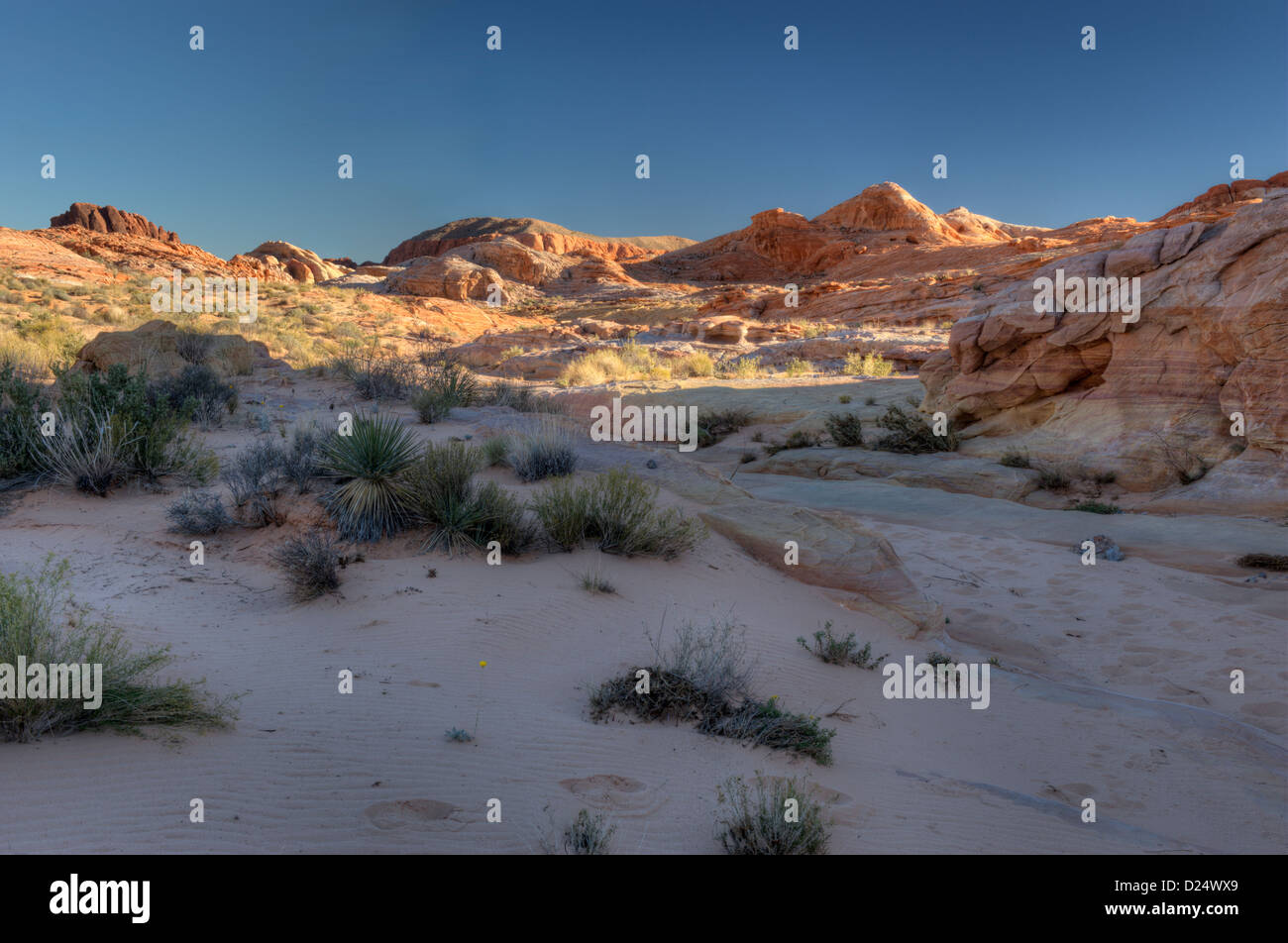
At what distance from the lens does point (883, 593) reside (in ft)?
21.4

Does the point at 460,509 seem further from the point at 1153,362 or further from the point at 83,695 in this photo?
the point at 1153,362

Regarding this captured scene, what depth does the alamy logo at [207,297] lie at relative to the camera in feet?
75.2

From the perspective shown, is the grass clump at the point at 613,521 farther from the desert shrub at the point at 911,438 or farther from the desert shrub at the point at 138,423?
the desert shrub at the point at 911,438

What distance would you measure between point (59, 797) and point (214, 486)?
5.34 meters

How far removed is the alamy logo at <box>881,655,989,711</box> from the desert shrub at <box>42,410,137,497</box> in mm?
7103

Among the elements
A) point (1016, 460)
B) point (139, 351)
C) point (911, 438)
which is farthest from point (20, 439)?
point (1016, 460)

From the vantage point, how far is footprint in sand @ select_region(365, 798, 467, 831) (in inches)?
109

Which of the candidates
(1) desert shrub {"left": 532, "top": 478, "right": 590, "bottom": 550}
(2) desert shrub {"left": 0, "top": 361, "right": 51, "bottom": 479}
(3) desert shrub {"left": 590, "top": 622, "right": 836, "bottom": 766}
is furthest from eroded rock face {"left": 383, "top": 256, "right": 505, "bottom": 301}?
(3) desert shrub {"left": 590, "top": 622, "right": 836, "bottom": 766}

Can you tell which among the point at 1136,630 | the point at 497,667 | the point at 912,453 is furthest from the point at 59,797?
the point at 912,453

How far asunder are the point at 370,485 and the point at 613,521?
215 cm

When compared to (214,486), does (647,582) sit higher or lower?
lower

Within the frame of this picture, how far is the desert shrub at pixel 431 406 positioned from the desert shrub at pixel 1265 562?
33.7 feet

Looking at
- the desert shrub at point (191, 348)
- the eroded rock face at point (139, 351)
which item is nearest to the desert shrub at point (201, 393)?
the eroded rock face at point (139, 351)
